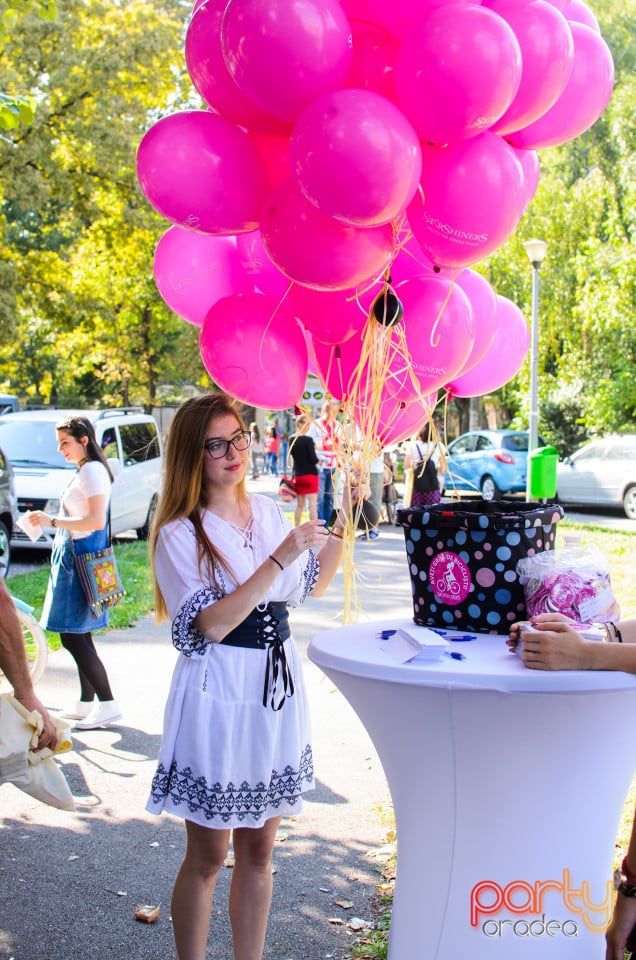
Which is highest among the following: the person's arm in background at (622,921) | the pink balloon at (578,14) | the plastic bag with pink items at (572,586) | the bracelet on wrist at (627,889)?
the pink balloon at (578,14)

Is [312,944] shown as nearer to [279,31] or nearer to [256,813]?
[256,813]

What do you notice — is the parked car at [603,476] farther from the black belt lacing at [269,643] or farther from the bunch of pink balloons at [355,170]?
the black belt lacing at [269,643]

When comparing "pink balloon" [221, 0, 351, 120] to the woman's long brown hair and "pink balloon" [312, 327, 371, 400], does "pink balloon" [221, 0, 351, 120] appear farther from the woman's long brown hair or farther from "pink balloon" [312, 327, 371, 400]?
the woman's long brown hair

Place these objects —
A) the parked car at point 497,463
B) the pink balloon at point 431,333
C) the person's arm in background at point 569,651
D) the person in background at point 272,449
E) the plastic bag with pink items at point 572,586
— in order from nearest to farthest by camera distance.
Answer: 1. the person's arm in background at point 569,651
2. the plastic bag with pink items at point 572,586
3. the pink balloon at point 431,333
4. the parked car at point 497,463
5. the person in background at point 272,449

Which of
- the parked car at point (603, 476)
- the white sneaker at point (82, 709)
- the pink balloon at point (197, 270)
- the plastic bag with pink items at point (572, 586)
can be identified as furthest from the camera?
the parked car at point (603, 476)

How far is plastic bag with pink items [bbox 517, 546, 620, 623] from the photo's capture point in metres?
2.51

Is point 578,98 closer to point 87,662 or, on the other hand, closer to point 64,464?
point 87,662

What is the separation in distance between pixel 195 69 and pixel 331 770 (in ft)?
11.5

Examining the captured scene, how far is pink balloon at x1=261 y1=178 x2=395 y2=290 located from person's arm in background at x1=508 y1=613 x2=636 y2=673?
3.57 ft

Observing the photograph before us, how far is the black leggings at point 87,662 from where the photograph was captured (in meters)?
5.45

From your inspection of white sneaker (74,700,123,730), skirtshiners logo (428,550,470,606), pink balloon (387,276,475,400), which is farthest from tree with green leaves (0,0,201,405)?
skirtshiners logo (428,550,470,606)

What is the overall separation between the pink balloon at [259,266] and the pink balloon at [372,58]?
68 cm

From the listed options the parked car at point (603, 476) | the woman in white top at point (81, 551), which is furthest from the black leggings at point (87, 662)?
the parked car at point (603, 476)

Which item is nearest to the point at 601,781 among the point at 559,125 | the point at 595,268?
the point at 559,125
